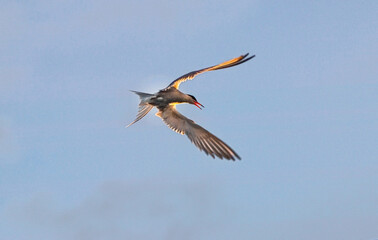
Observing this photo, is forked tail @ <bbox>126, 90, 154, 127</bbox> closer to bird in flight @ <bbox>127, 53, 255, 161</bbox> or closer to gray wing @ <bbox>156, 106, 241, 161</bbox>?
bird in flight @ <bbox>127, 53, 255, 161</bbox>

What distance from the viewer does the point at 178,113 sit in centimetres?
1817

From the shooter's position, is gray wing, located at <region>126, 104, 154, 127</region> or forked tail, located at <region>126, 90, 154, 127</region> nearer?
forked tail, located at <region>126, 90, 154, 127</region>

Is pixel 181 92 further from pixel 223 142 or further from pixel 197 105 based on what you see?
pixel 223 142

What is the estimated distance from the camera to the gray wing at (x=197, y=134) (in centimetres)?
1598

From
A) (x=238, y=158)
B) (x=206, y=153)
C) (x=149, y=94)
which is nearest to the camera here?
(x=238, y=158)

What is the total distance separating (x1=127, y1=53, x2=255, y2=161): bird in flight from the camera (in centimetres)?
1673

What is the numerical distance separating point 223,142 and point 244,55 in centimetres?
304

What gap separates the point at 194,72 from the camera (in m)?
17.5

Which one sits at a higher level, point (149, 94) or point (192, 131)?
point (149, 94)

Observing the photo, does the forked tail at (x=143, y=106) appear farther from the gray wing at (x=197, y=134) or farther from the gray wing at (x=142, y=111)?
the gray wing at (x=197, y=134)

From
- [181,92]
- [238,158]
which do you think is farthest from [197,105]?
[238,158]

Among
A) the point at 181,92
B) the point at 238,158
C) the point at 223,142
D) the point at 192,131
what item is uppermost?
the point at 181,92

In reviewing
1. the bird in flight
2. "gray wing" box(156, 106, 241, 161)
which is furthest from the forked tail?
"gray wing" box(156, 106, 241, 161)

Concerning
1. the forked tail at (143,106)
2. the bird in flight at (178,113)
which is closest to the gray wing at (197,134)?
the bird in flight at (178,113)
